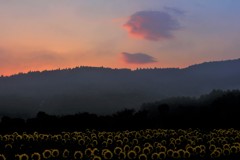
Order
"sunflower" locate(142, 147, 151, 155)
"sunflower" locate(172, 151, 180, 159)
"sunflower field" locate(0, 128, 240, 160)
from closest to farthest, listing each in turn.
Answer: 1. "sunflower" locate(172, 151, 180, 159)
2. "sunflower field" locate(0, 128, 240, 160)
3. "sunflower" locate(142, 147, 151, 155)

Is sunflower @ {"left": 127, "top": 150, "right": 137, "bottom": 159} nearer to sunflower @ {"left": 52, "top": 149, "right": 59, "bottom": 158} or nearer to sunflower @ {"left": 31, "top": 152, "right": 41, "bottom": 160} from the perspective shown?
sunflower @ {"left": 52, "top": 149, "right": 59, "bottom": 158}

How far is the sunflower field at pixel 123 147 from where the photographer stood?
22.4m

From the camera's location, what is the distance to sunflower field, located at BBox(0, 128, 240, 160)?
22.4m

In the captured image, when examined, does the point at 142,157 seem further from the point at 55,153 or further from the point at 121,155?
the point at 55,153

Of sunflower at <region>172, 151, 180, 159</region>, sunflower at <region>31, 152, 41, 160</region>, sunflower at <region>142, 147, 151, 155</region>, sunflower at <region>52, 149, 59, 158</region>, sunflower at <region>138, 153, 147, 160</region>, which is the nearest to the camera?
sunflower at <region>138, 153, 147, 160</region>

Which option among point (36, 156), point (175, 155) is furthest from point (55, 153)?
point (175, 155)

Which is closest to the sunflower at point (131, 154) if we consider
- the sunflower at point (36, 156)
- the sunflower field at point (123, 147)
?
the sunflower field at point (123, 147)

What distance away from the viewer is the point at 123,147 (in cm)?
2647

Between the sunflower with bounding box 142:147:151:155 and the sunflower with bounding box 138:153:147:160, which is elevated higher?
the sunflower with bounding box 142:147:151:155

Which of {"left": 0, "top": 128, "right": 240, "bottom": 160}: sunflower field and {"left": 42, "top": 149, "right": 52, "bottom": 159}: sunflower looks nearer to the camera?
{"left": 0, "top": 128, "right": 240, "bottom": 160}: sunflower field

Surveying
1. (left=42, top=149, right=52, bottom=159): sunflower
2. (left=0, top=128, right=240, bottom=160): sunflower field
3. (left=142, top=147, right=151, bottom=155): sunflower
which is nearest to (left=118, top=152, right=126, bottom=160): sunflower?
(left=0, top=128, right=240, bottom=160): sunflower field

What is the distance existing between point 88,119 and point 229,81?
5514 inches

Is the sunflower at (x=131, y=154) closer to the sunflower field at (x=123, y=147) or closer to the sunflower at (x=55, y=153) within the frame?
the sunflower field at (x=123, y=147)

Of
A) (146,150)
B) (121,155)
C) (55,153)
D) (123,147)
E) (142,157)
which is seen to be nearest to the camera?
(142,157)
